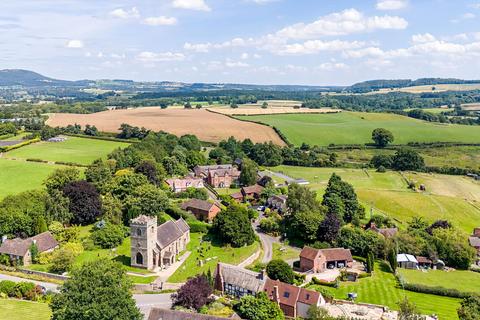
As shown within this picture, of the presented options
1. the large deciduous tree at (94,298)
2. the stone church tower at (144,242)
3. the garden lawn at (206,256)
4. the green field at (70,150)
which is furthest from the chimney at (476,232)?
the green field at (70,150)

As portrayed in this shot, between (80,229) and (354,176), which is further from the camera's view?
(354,176)

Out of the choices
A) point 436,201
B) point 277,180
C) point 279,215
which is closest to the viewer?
point 279,215

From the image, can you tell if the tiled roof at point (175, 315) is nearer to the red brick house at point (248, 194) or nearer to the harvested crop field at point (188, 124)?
the red brick house at point (248, 194)

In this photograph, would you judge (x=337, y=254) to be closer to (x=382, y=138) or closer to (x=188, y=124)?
(x=382, y=138)

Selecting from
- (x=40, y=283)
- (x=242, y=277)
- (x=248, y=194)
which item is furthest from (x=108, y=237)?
(x=248, y=194)

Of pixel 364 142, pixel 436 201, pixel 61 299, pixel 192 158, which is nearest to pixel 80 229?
pixel 61 299

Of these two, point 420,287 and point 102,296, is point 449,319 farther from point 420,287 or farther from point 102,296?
point 102,296

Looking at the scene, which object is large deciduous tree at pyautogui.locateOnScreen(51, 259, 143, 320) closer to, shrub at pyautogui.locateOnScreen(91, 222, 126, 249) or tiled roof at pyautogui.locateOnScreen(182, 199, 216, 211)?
shrub at pyautogui.locateOnScreen(91, 222, 126, 249)
